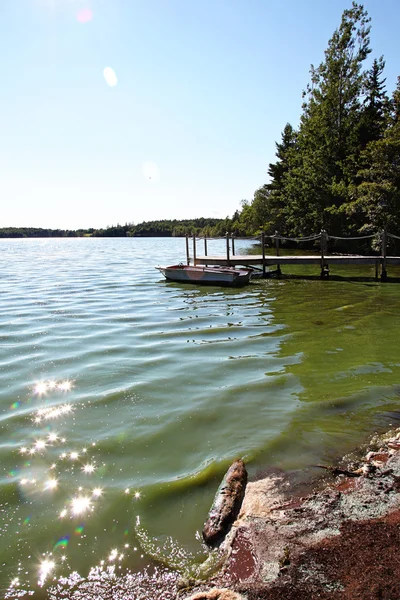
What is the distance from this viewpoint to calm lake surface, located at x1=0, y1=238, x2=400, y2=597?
3.11 metres

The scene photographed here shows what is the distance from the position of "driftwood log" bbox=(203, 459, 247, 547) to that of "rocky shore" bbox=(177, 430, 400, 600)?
58mm

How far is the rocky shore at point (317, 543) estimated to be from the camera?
222 cm

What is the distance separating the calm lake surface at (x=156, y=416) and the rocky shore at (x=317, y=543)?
0.34 metres

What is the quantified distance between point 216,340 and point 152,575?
20.3 feet

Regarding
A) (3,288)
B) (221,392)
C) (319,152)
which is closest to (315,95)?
(319,152)

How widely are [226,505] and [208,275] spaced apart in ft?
50.8

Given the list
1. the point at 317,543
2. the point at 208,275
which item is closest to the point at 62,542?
the point at 317,543

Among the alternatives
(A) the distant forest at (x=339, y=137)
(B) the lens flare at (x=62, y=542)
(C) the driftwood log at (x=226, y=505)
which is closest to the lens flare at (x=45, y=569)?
(B) the lens flare at (x=62, y=542)

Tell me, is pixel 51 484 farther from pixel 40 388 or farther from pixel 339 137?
pixel 339 137

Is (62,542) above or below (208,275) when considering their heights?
below

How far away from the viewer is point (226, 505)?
314cm

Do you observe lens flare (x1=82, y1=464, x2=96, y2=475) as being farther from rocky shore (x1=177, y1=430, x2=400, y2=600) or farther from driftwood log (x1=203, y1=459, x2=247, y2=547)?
rocky shore (x1=177, y1=430, x2=400, y2=600)

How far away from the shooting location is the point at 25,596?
2.55m

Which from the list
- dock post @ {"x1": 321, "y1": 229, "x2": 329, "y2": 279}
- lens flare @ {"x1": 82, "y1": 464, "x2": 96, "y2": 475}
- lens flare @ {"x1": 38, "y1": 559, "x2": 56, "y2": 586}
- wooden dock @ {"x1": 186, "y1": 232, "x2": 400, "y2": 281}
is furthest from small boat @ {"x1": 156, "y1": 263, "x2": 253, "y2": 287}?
lens flare @ {"x1": 38, "y1": 559, "x2": 56, "y2": 586}
